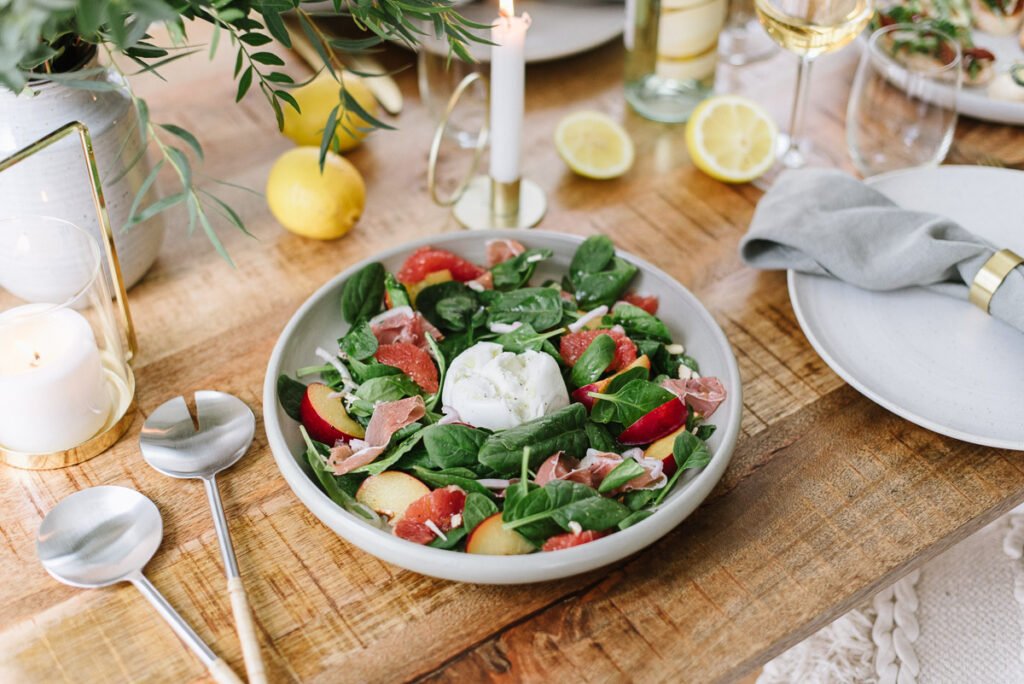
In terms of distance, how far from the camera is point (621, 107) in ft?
5.28

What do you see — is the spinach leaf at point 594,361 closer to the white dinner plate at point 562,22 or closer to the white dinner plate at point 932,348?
the white dinner plate at point 932,348

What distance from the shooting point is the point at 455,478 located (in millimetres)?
927

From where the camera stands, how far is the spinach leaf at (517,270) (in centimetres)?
115

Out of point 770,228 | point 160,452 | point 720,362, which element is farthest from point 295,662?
point 770,228

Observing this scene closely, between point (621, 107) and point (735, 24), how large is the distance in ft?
1.08

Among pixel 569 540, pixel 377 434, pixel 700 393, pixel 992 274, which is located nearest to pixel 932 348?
pixel 992 274

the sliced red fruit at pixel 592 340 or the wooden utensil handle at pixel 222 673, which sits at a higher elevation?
the sliced red fruit at pixel 592 340

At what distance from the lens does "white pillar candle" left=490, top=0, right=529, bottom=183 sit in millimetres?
1189

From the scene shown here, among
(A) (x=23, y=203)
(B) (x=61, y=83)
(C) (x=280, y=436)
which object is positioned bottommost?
(C) (x=280, y=436)

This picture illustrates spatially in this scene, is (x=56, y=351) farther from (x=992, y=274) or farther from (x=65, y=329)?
(x=992, y=274)

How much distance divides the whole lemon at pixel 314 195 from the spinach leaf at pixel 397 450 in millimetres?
430

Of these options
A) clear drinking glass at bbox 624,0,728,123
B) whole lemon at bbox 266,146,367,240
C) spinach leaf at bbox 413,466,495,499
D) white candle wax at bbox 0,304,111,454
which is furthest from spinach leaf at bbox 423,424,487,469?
clear drinking glass at bbox 624,0,728,123

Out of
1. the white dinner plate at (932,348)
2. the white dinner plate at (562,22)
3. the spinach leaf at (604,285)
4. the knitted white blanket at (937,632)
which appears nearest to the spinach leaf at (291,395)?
the spinach leaf at (604,285)

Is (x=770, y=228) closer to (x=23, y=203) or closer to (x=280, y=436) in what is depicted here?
(x=280, y=436)
